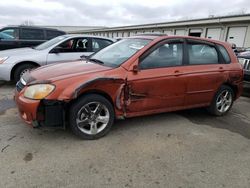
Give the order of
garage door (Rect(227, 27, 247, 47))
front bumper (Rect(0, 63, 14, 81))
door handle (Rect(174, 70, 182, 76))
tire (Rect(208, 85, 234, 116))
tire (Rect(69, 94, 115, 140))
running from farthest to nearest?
garage door (Rect(227, 27, 247, 47))
front bumper (Rect(0, 63, 14, 81))
tire (Rect(208, 85, 234, 116))
door handle (Rect(174, 70, 182, 76))
tire (Rect(69, 94, 115, 140))

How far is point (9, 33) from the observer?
9.02m

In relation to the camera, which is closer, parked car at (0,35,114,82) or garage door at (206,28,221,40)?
parked car at (0,35,114,82)

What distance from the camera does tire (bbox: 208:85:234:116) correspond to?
471cm

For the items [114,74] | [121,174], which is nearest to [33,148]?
[121,174]

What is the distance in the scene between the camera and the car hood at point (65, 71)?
338 cm

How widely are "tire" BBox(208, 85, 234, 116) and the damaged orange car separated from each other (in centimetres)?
2

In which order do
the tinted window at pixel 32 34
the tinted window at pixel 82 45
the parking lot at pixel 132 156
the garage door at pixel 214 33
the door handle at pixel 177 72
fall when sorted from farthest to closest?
the garage door at pixel 214 33
the tinted window at pixel 32 34
the tinted window at pixel 82 45
the door handle at pixel 177 72
the parking lot at pixel 132 156

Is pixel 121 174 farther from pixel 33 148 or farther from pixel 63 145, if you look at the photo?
pixel 33 148

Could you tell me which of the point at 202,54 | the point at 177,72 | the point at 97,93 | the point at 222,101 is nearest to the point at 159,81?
A: the point at 177,72

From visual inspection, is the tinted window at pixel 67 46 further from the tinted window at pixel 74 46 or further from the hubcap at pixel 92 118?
the hubcap at pixel 92 118

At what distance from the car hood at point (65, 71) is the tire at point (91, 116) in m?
0.41

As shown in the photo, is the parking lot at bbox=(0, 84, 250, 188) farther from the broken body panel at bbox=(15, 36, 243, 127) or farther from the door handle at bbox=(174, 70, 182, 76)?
the door handle at bbox=(174, 70, 182, 76)

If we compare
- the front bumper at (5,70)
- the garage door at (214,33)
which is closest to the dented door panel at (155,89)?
the front bumper at (5,70)

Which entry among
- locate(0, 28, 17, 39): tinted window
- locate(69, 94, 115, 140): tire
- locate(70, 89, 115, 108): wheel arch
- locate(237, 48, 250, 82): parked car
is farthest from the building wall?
locate(69, 94, 115, 140): tire
